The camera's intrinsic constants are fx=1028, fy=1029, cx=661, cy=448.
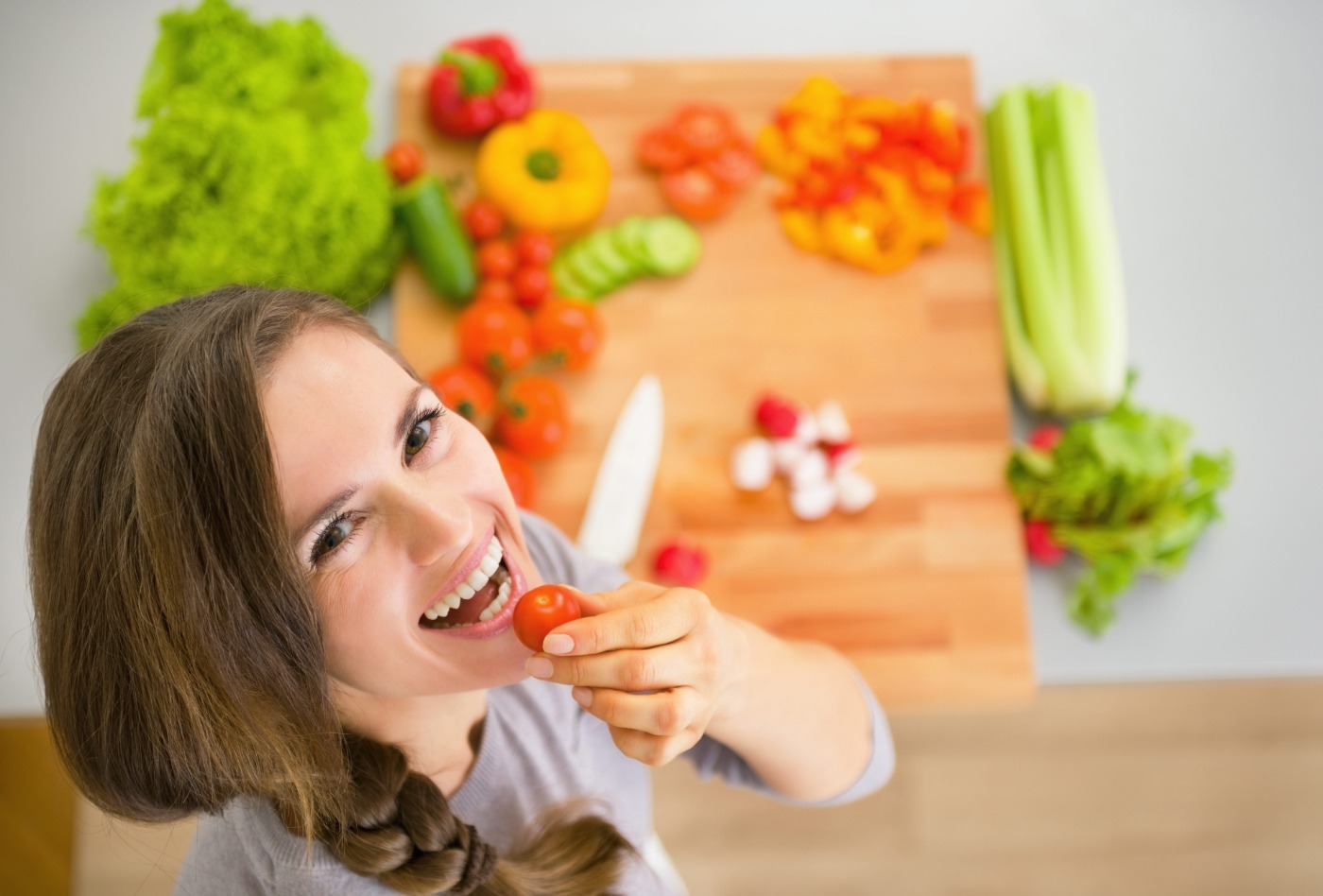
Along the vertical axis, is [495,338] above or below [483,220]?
below

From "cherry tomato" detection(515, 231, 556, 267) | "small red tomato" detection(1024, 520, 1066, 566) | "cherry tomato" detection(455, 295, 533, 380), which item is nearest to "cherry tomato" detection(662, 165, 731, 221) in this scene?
"cherry tomato" detection(515, 231, 556, 267)

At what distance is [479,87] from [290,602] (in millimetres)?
1189

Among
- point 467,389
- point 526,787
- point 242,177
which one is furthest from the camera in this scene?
point 467,389

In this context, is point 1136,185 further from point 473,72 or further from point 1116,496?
point 473,72

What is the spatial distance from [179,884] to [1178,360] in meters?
1.67

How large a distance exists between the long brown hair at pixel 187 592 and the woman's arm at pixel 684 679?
19 cm

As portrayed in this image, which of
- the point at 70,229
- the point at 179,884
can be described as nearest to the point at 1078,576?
the point at 179,884

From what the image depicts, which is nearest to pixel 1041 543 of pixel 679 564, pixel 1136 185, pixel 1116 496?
pixel 1116 496

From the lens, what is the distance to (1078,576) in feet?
5.36

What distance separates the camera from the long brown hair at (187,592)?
708mm

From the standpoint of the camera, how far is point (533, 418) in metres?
1.53

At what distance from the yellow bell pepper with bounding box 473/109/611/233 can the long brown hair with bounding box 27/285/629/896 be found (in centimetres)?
90

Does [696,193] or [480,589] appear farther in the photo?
[696,193]

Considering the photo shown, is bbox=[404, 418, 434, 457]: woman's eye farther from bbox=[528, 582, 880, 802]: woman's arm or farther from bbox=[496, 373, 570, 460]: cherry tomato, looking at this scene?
bbox=[496, 373, 570, 460]: cherry tomato
